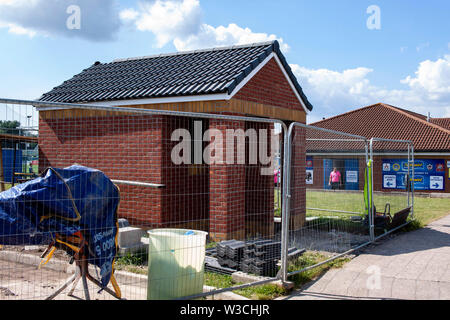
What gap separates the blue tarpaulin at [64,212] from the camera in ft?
14.0

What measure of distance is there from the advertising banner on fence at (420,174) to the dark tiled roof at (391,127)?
3.05 feet

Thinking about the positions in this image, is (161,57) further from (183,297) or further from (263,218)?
(183,297)

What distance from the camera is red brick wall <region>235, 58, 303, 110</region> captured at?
29.5ft

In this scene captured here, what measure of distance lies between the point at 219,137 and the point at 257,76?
6.74 ft

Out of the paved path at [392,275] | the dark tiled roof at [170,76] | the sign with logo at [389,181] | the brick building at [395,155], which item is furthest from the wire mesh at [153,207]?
the sign with logo at [389,181]

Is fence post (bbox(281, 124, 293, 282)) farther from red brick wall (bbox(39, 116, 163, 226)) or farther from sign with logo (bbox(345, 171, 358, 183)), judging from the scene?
sign with logo (bbox(345, 171, 358, 183))

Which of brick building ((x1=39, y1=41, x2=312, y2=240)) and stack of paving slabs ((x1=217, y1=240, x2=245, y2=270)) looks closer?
→ stack of paving slabs ((x1=217, y1=240, x2=245, y2=270))

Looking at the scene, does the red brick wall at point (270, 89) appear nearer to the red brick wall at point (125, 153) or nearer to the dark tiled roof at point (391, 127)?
the red brick wall at point (125, 153)

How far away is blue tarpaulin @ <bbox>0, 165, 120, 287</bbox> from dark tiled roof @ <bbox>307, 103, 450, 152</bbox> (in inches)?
934

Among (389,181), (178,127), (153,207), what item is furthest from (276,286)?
(389,181)

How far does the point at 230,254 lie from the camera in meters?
6.04

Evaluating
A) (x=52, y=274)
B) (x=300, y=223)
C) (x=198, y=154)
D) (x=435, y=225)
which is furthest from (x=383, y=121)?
(x=52, y=274)

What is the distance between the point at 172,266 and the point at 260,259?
159 cm

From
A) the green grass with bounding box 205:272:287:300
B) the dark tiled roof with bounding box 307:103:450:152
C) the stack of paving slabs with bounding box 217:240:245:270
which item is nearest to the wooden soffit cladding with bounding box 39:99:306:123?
the stack of paving slabs with bounding box 217:240:245:270
